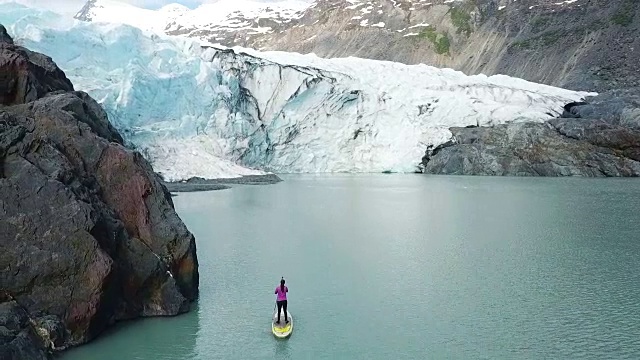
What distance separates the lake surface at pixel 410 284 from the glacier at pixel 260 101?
376 inches

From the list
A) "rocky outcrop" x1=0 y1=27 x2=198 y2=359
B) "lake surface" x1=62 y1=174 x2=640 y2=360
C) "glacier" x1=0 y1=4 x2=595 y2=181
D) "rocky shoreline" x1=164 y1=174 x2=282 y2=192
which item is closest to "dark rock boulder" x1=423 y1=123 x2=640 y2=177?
"glacier" x1=0 y1=4 x2=595 y2=181

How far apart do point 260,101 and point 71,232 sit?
26.5 metres

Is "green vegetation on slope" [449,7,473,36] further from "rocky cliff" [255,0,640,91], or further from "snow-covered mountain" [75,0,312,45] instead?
"snow-covered mountain" [75,0,312,45]

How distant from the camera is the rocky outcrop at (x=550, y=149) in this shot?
101 feet

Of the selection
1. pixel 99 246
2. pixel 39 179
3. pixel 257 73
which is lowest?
pixel 99 246

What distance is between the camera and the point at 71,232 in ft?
22.1

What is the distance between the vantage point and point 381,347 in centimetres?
686

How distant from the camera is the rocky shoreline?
24.1 metres

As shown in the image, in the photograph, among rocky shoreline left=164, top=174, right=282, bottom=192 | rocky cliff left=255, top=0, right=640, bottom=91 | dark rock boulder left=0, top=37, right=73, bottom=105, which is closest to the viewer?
dark rock boulder left=0, top=37, right=73, bottom=105

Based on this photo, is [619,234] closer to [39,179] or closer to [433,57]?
[39,179]

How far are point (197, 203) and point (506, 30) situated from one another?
1970 inches

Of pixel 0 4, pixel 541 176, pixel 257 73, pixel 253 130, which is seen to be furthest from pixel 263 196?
pixel 0 4

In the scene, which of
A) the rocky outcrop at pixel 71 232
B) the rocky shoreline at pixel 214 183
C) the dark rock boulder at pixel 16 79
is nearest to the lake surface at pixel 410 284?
the rocky outcrop at pixel 71 232

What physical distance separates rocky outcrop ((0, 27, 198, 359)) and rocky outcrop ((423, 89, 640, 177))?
2563 centimetres
